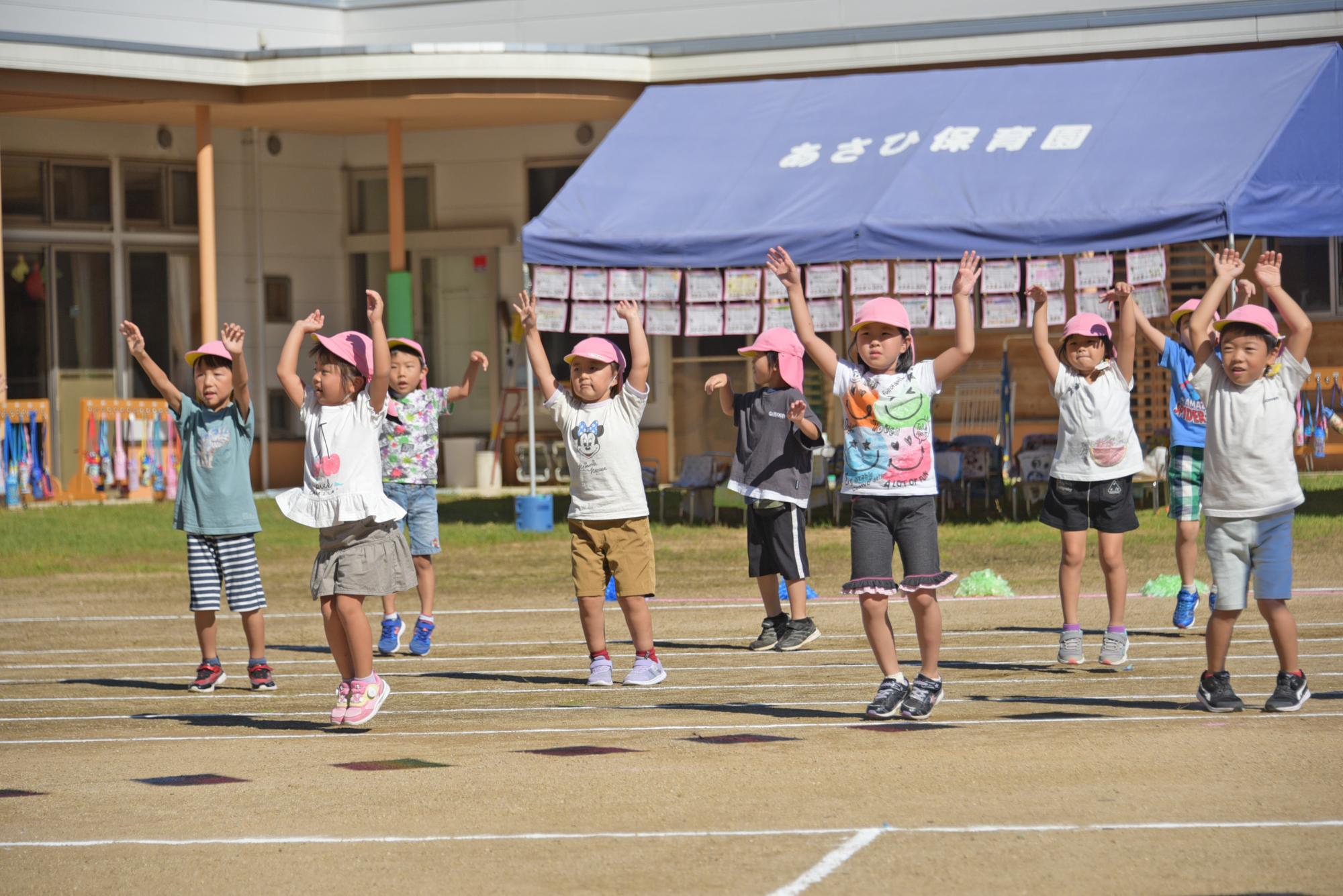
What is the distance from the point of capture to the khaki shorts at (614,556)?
32.1 feet

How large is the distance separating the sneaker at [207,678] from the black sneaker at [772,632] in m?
3.10

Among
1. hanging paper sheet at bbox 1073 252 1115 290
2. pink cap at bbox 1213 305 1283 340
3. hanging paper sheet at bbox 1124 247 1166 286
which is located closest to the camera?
pink cap at bbox 1213 305 1283 340

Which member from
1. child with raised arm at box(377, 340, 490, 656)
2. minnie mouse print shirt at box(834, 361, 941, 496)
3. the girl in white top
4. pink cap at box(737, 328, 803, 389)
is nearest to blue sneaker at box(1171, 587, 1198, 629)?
the girl in white top

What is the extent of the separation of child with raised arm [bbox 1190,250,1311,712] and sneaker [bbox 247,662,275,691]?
4.79 metres

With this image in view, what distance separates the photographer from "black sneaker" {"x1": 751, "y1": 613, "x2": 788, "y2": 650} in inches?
442

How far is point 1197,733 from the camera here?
301 inches

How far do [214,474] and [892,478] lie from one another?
3827mm

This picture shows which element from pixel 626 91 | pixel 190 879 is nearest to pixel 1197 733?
pixel 190 879

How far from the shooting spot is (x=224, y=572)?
1023 centimetres

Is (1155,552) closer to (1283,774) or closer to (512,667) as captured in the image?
(512,667)

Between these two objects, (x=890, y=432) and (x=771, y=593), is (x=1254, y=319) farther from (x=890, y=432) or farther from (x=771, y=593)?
(x=771, y=593)

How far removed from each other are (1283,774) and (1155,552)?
9021mm

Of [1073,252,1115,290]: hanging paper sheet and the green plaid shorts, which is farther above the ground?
[1073,252,1115,290]: hanging paper sheet

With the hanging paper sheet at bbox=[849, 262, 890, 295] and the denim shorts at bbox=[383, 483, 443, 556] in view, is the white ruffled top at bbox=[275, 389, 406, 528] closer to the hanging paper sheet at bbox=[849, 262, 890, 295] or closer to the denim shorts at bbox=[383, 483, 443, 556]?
the denim shorts at bbox=[383, 483, 443, 556]
